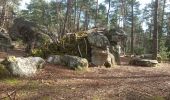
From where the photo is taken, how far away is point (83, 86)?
8.94 meters

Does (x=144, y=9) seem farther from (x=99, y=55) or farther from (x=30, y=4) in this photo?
(x=99, y=55)

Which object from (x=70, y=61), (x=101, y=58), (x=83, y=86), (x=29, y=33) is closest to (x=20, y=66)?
(x=83, y=86)

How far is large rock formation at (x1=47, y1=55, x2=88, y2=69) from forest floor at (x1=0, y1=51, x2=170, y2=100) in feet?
1.49

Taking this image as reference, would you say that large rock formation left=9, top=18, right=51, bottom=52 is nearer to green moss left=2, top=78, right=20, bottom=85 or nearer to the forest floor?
the forest floor

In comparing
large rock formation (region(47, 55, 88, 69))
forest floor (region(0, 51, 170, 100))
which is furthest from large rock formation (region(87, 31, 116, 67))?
forest floor (region(0, 51, 170, 100))

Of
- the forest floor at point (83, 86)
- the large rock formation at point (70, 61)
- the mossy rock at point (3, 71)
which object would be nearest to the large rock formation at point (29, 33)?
the large rock formation at point (70, 61)

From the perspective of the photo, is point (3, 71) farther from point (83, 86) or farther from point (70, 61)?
point (70, 61)

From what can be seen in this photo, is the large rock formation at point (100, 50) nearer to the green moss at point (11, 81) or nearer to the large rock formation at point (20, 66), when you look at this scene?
the large rock formation at point (20, 66)

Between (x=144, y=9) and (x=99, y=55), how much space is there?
142 ft

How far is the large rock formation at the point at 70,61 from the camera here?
11672 millimetres

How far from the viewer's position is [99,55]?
13.8m

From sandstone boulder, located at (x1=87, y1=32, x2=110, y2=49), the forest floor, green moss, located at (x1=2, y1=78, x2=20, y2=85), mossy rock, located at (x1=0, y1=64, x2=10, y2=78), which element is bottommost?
the forest floor

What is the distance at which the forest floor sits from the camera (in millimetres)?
7758

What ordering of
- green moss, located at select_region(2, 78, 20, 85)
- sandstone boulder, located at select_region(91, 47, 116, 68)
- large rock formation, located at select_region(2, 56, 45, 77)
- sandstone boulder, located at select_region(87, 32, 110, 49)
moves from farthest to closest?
sandstone boulder, located at select_region(87, 32, 110, 49) → sandstone boulder, located at select_region(91, 47, 116, 68) → large rock formation, located at select_region(2, 56, 45, 77) → green moss, located at select_region(2, 78, 20, 85)
